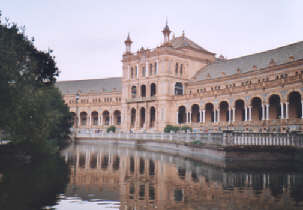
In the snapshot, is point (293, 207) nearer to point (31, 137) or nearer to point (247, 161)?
point (247, 161)

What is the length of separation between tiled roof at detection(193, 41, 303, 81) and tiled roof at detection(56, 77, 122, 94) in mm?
30787

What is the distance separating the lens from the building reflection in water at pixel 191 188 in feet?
35.4

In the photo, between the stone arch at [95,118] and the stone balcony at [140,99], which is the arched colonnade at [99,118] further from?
the stone balcony at [140,99]

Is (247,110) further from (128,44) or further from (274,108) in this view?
(128,44)

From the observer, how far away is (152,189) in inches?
519

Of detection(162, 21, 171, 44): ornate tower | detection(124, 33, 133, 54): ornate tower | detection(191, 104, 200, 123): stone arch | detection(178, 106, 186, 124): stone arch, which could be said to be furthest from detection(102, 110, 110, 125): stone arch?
detection(191, 104, 200, 123): stone arch

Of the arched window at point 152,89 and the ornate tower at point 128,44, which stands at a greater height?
the ornate tower at point 128,44

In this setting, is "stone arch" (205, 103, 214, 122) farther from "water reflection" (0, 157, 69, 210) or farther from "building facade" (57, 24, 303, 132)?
"water reflection" (0, 157, 69, 210)

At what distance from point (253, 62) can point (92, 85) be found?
2103 inches

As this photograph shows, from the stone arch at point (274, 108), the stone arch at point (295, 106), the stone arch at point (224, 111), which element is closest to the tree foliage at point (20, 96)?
the stone arch at point (295, 106)

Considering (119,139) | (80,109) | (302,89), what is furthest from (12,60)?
(80,109)

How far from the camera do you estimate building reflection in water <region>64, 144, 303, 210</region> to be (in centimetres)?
1079

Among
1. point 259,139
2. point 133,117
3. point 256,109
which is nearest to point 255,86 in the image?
point 256,109

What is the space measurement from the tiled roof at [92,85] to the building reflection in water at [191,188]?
71.6 m
